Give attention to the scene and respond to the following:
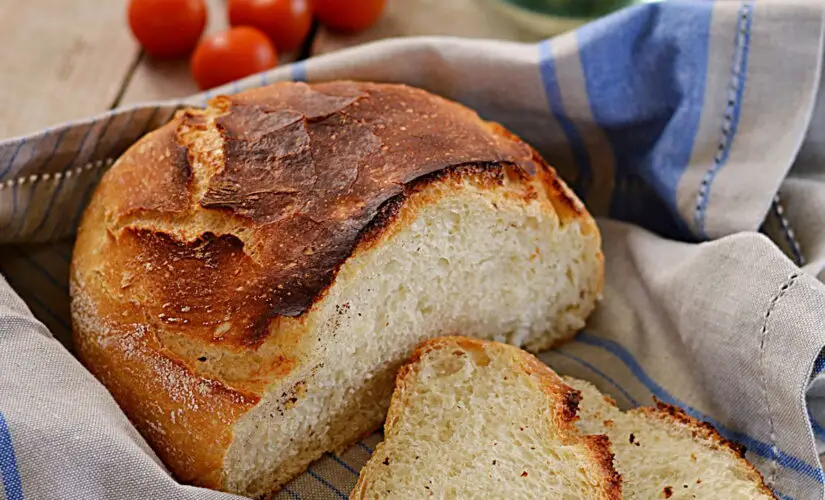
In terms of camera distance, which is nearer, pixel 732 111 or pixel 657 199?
pixel 732 111

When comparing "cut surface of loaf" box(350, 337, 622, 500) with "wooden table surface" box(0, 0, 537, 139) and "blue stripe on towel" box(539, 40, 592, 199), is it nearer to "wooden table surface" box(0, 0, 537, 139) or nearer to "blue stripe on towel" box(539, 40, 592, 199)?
"blue stripe on towel" box(539, 40, 592, 199)

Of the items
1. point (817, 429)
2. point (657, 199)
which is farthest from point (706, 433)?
point (657, 199)

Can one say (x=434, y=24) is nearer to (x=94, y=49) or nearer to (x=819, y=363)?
(x=94, y=49)

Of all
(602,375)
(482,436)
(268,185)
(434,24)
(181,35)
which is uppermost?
(268,185)

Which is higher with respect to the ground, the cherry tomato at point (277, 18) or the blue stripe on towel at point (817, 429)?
the cherry tomato at point (277, 18)

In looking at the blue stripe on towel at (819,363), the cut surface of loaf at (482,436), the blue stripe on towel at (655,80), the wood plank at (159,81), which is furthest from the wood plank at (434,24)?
the blue stripe on towel at (819,363)

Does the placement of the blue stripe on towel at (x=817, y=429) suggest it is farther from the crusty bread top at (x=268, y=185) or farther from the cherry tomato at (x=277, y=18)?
the cherry tomato at (x=277, y=18)
